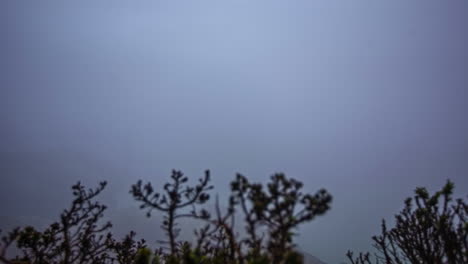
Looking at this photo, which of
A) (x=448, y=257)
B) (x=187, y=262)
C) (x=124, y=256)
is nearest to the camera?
(x=187, y=262)

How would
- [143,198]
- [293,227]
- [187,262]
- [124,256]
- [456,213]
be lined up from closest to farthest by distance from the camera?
[293,227]
[187,262]
[143,198]
[456,213]
[124,256]

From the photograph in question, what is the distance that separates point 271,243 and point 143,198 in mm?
3800

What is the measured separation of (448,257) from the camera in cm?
747

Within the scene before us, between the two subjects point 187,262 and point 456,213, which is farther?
point 456,213

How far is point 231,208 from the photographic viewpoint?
4.43 m

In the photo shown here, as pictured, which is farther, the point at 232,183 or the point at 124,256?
the point at 124,256

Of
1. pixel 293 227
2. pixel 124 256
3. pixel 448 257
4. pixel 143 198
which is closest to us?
pixel 293 227

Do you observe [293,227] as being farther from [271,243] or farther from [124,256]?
[124,256]

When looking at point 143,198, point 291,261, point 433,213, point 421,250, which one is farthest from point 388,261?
point 143,198

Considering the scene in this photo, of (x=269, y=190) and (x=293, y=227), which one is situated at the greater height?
(x=269, y=190)

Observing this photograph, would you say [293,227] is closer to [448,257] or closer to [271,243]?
[271,243]

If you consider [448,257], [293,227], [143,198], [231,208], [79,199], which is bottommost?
[448,257]

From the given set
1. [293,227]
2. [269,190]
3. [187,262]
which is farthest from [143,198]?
[293,227]

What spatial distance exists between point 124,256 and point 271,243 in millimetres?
16811
